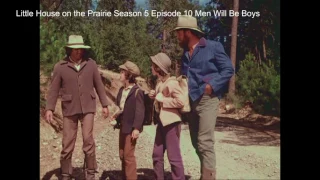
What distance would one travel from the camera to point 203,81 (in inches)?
136

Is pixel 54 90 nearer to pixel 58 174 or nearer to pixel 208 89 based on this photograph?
pixel 58 174

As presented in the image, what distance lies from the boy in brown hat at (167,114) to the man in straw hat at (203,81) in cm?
22

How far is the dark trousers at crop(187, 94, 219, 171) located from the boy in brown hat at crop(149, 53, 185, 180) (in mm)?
213

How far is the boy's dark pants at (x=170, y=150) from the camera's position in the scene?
330 cm

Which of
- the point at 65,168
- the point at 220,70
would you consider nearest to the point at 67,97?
the point at 65,168

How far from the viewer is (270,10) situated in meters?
4.38

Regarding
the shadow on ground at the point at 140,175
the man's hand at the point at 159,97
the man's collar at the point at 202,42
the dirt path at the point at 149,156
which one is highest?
the man's collar at the point at 202,42

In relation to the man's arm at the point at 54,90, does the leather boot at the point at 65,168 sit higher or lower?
lower

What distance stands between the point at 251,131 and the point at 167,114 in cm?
317

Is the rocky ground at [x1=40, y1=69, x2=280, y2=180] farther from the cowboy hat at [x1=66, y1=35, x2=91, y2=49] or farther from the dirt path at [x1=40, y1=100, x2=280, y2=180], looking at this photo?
the cowboy hat at [x1=66, y1=35, x2=91, y2=49]

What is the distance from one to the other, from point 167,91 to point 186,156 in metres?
1.19

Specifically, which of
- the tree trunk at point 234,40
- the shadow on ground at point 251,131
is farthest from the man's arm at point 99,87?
the shadow on ground at point 251,131

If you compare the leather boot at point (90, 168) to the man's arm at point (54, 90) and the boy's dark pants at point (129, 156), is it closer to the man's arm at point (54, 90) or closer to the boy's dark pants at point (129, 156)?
the boy's dark pants at point (129, 156)

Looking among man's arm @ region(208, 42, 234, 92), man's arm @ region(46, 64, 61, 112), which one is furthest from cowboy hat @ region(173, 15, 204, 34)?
man's arm @ region(46, 64, 61, 112)
